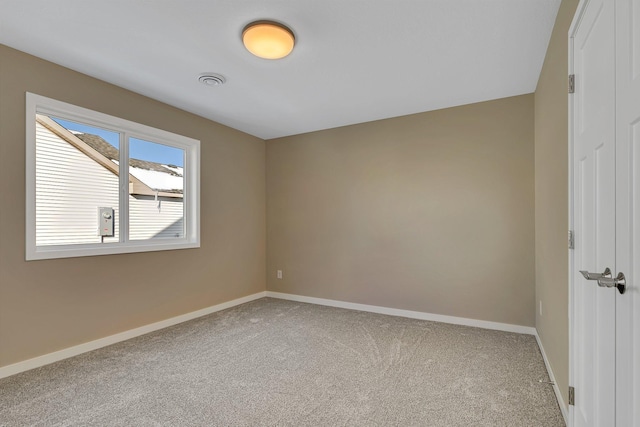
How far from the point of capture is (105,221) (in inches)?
125

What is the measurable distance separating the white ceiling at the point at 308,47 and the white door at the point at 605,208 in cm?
83

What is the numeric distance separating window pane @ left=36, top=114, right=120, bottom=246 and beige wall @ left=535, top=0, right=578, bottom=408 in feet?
12.5

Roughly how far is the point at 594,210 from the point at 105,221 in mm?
3775

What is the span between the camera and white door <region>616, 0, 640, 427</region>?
1.01 metres

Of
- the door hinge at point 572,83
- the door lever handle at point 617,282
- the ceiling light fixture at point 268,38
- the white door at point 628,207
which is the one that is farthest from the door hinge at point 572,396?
the ceiling light fixture at point 268,38

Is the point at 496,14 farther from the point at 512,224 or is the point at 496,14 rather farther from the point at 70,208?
the point at 70,208

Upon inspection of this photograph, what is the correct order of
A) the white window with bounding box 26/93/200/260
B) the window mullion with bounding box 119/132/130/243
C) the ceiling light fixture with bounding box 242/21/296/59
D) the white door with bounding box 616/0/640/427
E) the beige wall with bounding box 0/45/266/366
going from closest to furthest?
1. the white door with bounding box 616/0/640/427
2. the ceiling light fixture with bounding box 242/21/296/59
3. the beige wall with bounding box 0/45/266/366
4. the white window with bounding box 26/93/200/260
5. the window mullion with bounding box 119/132/130/243

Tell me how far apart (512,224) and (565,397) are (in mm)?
1918

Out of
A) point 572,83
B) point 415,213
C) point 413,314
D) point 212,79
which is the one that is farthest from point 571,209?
point 212,79

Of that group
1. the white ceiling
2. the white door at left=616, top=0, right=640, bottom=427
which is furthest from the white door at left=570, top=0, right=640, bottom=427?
the white ceiling

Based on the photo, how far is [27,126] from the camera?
102 inches

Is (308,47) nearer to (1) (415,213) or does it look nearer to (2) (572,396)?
(1) (415,213)

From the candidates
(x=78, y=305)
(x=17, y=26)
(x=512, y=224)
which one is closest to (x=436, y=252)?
(x=512, y=224)

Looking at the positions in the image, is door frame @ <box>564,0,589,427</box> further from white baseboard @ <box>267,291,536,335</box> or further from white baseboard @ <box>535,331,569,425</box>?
white baseboard @ <box>267,291,536,335</box>
